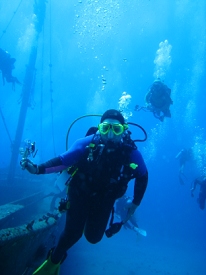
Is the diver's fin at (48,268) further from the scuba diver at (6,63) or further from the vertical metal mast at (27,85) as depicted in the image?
the scuba diver at (6,63)

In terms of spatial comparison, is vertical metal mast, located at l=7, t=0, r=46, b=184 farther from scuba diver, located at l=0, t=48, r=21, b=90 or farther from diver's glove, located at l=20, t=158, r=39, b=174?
diver's glove, located at l=20, t=158, r=39, b=174

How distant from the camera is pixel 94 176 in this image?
3.51 m

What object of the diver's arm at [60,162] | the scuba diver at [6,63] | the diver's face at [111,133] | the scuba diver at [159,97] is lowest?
the diver's arm at [60,162]

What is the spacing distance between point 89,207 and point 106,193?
490 millimetres

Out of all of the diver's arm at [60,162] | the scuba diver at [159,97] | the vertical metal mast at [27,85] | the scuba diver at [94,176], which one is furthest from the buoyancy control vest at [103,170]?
the vertical metal mast at [27,85]

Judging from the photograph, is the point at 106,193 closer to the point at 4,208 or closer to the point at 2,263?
the point at 2,263

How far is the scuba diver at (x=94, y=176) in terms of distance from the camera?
353 cm

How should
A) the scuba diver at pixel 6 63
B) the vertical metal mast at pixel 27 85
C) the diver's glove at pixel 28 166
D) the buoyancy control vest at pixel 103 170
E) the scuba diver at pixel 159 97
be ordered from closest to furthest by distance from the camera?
the diver's glove at pixel 28 166 < the buoyancy control vest at pixel 103 170 < the scuba diver at pixel 159 97 < the scuba diver at pixel 6 63 < the vertical metal mast at pixel 27 85

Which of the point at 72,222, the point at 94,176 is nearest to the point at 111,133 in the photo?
the point at 94,176

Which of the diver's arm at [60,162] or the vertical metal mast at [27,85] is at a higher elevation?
the vertical metal mast at [27,85]

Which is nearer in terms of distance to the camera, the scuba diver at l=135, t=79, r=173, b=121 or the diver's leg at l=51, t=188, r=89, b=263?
the diver's leg at l=51, t=188, r=89, b=263

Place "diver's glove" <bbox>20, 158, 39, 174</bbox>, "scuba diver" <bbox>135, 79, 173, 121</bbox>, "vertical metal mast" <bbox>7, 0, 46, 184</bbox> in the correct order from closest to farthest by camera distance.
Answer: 1. "diver's glove" <bbox>20, 158, 39, 174</bbox>
2. "scuba diver" <bbox>135, 79, 173, 121</bbox>
3. "vertical metal mast" <bbox>7, 0, 46, 184</bbox>

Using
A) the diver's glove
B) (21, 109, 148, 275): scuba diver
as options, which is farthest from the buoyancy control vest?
the diver's glove

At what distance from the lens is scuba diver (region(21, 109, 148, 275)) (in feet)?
11.6
